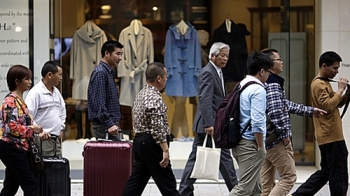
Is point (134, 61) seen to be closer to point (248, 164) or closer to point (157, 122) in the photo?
point (157, 122)

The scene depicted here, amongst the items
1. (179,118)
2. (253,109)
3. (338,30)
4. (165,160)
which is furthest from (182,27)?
(253,109)

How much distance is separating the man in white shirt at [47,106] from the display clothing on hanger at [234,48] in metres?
4.15

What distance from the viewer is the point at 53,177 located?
768cm

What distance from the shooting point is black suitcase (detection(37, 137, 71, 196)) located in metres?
7.66

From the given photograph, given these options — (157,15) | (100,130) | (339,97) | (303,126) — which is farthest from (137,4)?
(339,97)

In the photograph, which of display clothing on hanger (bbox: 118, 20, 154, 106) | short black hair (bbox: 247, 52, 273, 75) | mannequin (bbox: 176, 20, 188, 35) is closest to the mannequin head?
mannequin (bbox: 176, 20, 188, 35)

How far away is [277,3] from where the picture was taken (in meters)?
11.4

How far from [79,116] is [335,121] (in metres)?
5.14

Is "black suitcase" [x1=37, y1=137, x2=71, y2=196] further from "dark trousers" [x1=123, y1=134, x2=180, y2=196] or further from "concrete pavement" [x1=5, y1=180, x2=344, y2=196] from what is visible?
"concrete pavement" [x1=5, y1=180, x2=344, y2=196]

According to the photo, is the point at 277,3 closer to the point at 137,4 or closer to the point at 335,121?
the point at 137,4

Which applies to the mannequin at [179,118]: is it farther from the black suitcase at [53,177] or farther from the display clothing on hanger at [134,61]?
the black suitcase at [53,177]

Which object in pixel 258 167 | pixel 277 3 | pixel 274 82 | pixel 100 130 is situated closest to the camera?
pixel 258 167

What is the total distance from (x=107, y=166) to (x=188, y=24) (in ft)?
14.9

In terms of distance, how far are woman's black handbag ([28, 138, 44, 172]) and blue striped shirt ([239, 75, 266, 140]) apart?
7.04ft
